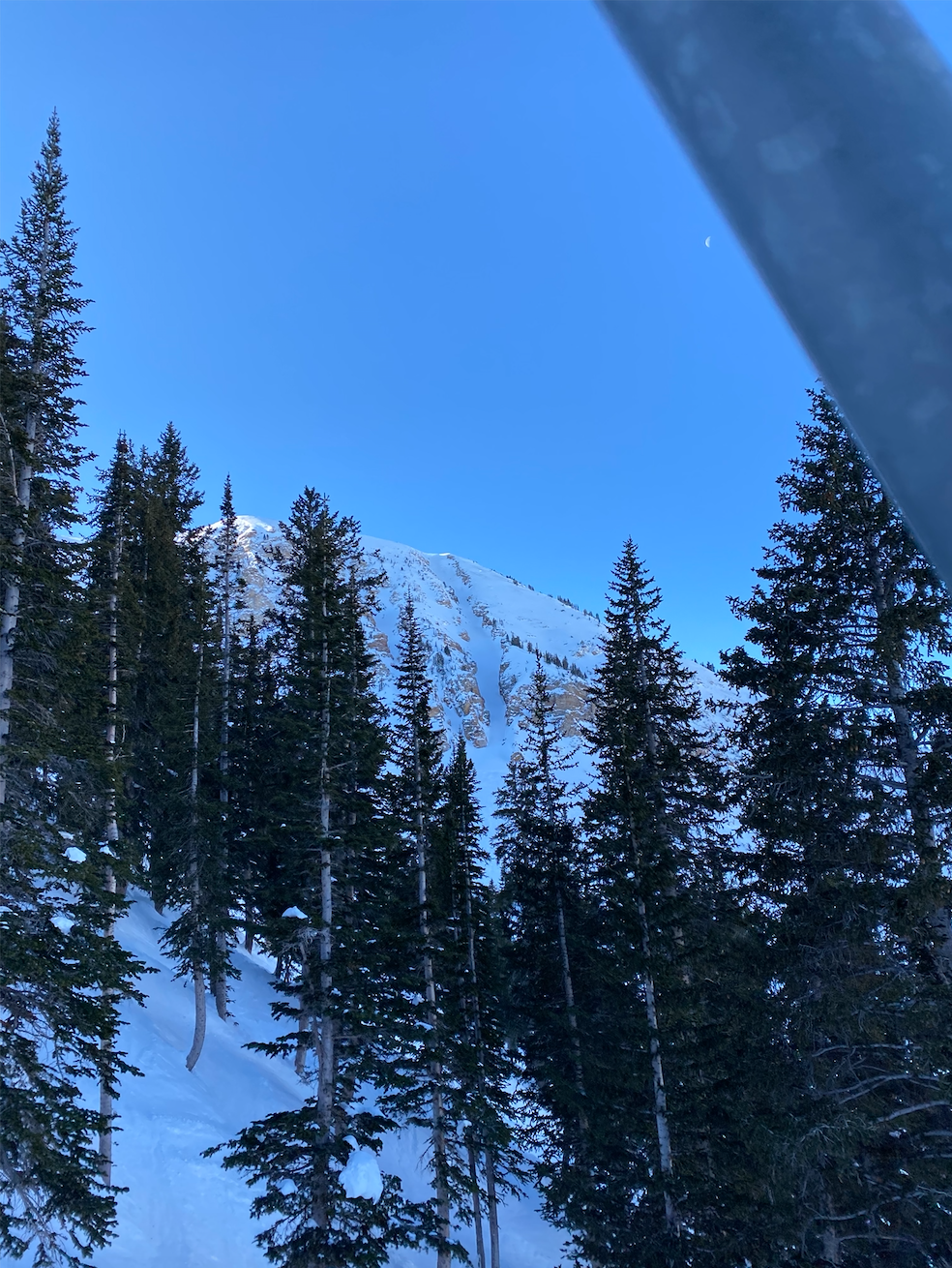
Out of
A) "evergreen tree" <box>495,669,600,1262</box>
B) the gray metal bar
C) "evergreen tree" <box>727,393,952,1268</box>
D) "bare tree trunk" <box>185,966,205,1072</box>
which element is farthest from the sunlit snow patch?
the gray metal bar

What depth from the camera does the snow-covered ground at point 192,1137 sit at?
1606 centimetres

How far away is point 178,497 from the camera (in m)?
38.6

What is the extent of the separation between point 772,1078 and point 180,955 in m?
20.0

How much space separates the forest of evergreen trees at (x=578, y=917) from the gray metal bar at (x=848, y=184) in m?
9.98

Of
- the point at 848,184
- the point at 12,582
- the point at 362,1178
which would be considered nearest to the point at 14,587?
the point at 12,582

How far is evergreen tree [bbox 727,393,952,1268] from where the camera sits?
9180mm

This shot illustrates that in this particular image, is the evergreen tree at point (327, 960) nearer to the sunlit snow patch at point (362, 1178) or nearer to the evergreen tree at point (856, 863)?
the sunlit snow patch at point (362, 1178)

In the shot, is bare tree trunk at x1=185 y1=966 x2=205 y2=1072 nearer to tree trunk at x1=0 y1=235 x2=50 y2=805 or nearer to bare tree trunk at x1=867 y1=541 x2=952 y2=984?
tree trunk at x1=0 y1=235 x2=50 y2=805

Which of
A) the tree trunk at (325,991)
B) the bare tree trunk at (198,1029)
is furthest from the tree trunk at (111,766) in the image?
the bare tree trunk at (198,1029)

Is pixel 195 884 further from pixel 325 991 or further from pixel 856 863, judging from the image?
pixel 856 863

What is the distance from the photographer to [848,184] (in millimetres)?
1134

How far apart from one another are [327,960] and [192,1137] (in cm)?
842

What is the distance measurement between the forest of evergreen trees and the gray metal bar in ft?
32.7

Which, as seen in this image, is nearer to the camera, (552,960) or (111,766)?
(111,766)
